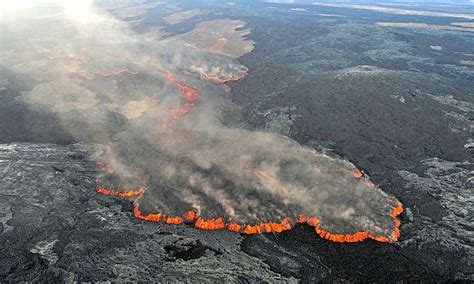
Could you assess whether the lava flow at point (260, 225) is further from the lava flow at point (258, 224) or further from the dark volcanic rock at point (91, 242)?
the dark volcanic rock at point (91, 242)

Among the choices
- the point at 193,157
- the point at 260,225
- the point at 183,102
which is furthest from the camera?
the point at 183,102

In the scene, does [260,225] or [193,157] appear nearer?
[260,225]

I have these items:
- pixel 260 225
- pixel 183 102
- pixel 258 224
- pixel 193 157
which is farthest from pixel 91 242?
pixel 183 102

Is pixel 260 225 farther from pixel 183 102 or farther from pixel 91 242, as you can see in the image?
pixel 183 102

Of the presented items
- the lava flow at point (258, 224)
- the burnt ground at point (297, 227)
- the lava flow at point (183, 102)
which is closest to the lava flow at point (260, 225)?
the lava flow at point (258, 224)

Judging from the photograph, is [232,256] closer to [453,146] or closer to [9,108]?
[453,146]

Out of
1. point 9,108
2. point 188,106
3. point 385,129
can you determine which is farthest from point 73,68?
point 385,129

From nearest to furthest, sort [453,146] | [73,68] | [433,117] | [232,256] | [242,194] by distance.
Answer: [232,256] < [242,194] < [453,146] < [433,117] < [73,68]

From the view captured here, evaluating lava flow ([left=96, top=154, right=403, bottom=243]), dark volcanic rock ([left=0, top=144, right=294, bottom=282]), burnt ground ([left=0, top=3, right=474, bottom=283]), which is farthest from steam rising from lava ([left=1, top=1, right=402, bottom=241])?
dark volcanic rock ([left=0, top=144, right=294, bottom=282])
